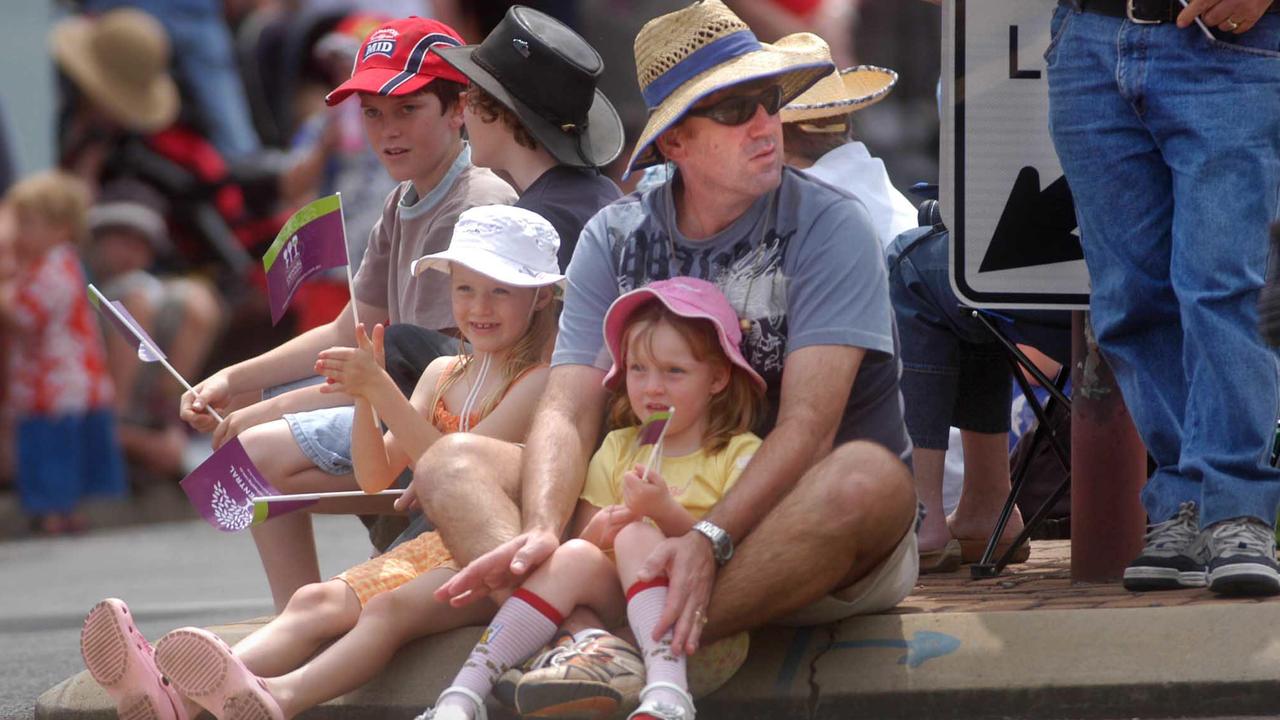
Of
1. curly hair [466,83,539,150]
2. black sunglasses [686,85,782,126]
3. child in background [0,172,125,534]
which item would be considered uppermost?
black sunglasses [686,85,782,126]

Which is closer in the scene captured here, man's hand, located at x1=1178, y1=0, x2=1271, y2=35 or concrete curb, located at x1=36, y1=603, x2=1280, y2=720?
concrete curb, located at x1=36, y1=603, x2=1280, y2=720

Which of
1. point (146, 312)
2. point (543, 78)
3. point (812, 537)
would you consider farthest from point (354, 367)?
point (146, 312)

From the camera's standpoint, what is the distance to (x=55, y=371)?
11953 millimetres

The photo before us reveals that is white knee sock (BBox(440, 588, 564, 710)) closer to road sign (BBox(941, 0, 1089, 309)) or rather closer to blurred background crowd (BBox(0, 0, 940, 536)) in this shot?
road sign (BBox(941, 0, 1089, 309))

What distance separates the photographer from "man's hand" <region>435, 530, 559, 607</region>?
4074 millimetres

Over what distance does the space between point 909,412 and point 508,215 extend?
1.26 metres

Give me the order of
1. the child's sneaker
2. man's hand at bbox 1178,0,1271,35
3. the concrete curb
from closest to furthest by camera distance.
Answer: the child's sneaker, the concrete curb, man's hand at bbox 1178,0,1271,35

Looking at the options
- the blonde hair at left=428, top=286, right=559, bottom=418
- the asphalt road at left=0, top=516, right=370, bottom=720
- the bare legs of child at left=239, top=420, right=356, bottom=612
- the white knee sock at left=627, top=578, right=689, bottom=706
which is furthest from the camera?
the asphalt road at left=0, top=516, right=370, bottom=720

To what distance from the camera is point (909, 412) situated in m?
5.44

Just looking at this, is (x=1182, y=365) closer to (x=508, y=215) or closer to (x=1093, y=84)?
(x=1093, y=84)

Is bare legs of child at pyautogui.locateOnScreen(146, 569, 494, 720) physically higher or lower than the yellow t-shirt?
lower

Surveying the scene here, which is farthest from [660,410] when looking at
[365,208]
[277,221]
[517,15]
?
[277,221]

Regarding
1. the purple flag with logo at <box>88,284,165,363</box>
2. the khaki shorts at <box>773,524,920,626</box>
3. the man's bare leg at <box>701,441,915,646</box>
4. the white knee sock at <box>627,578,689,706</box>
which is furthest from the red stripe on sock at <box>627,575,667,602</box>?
the purple flag with logo at <box>88,284,165,363</box>

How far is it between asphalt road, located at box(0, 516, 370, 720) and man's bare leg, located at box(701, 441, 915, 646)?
1911mm
